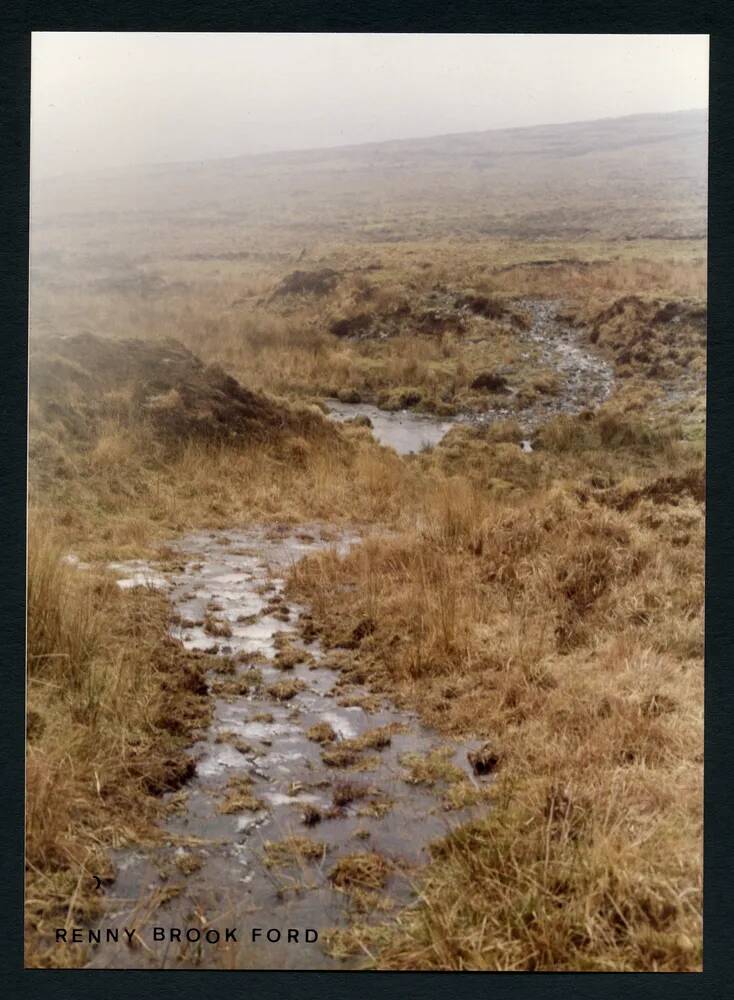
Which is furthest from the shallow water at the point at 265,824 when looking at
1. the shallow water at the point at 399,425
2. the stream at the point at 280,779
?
the shallow water at the point at 399,425

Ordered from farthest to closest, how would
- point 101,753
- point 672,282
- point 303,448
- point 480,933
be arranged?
point 303,448 < point 672,282 < point 101,753 < point 480,933

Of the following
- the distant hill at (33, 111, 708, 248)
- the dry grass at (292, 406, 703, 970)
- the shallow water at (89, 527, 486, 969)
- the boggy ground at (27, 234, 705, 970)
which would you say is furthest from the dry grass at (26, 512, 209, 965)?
the distant hill at (33, 111, 708, 248)

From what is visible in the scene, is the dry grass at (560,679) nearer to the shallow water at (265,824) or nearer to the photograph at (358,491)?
the photograph at (358,491)

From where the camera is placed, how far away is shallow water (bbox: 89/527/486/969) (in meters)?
4.67

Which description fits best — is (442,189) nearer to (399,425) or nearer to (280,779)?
(399,425)

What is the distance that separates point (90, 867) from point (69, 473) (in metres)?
1.91

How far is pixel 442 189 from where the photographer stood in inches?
211

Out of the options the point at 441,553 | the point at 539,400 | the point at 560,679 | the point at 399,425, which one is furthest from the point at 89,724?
the point at 539,400

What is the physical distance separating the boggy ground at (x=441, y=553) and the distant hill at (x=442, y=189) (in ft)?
0.51

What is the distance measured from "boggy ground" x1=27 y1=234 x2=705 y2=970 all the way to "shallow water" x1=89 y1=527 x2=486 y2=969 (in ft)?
0.42

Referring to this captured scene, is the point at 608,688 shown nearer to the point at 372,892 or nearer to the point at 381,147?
the point at 372,892

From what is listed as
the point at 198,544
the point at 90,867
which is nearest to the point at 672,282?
the point at 198,544

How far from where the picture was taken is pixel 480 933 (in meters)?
4.47

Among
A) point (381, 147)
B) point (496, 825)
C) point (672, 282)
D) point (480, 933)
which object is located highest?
point (381, 147)
